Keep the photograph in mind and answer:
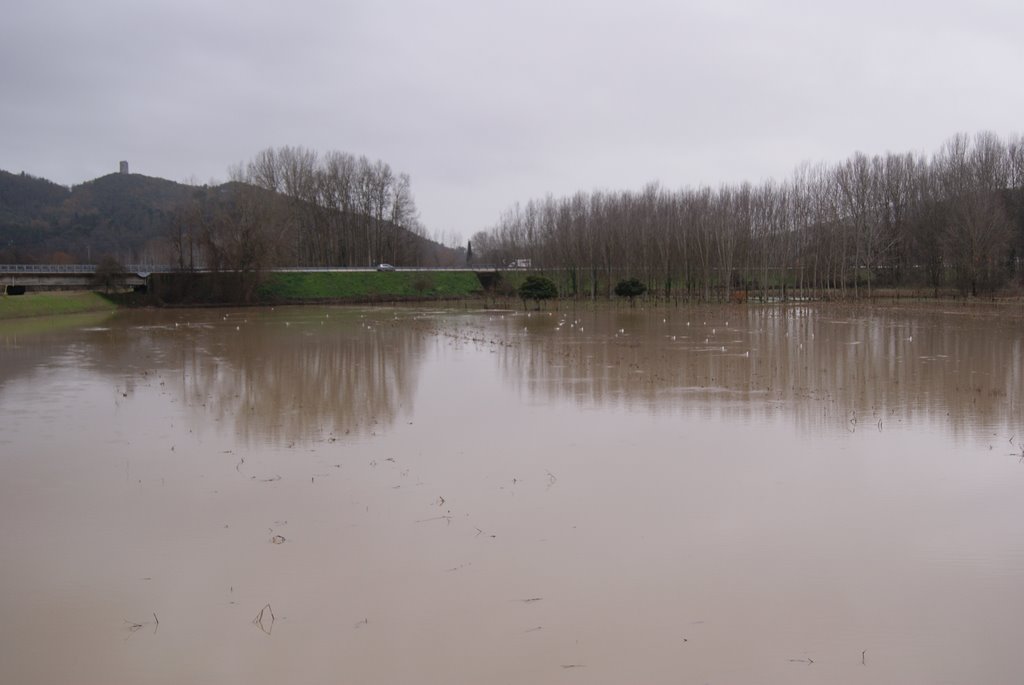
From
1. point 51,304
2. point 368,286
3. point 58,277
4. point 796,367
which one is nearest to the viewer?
point 796,367

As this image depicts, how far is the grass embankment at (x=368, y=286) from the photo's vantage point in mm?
62594

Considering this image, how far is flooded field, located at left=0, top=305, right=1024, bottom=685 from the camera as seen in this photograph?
5.59m

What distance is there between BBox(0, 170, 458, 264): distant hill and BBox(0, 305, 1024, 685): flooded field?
79.3 meters

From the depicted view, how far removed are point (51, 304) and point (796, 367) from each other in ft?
149

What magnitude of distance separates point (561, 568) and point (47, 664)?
3949 millimetres

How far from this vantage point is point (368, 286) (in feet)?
217

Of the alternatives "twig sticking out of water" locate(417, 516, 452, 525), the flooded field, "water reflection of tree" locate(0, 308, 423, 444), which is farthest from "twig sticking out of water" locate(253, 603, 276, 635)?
"water reflection of tree" locate(0, 308, 423, 444)

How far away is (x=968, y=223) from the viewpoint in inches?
1903

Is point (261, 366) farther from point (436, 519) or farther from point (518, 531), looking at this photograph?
point (518, 531)

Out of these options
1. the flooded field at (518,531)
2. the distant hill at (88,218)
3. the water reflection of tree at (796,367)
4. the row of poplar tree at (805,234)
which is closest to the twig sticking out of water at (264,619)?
the flooded field at (518,531)

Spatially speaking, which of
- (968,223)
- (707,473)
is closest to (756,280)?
(968,223)

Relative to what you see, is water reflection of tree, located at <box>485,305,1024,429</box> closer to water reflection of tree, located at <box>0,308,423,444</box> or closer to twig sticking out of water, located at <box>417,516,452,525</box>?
water reflection of tree, located at <box>0,308,423,444</box>

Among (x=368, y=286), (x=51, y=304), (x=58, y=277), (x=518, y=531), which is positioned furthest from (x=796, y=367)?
(x=58, y=277)

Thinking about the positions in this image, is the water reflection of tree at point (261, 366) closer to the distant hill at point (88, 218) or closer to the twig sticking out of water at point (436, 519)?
the twig sticking out of water at point (436, 519)
